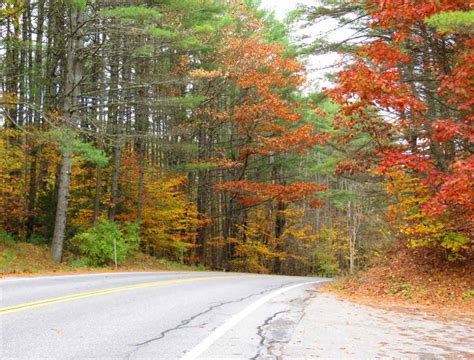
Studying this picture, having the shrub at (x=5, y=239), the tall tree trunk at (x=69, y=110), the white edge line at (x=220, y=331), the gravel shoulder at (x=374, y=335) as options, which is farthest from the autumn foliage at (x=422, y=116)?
the shrub at (x=5, y=239)

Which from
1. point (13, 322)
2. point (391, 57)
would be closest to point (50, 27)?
point (391, 57)

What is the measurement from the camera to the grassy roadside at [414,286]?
1012 centimetres

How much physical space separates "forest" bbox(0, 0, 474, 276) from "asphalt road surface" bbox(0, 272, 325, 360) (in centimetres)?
464

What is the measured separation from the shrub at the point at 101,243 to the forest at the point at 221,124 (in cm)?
6

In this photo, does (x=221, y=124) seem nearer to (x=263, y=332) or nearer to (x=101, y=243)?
(x=101, y=243)

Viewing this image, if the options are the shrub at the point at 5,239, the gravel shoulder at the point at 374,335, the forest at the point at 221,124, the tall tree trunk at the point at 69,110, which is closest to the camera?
the gravel shoulder at the point at 374,335

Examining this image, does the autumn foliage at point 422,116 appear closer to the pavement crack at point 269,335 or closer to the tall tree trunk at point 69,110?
the pavement crack at point 269,335

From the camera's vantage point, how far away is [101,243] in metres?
18.8

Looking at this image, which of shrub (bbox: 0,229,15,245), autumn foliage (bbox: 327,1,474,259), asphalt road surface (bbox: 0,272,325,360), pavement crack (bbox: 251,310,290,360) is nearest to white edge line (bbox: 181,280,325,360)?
asphalt road surface (bbox: 0,272,325,360)

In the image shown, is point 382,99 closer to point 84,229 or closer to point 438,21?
point 438,21

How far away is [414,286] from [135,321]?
321 inches

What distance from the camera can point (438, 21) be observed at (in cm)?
812

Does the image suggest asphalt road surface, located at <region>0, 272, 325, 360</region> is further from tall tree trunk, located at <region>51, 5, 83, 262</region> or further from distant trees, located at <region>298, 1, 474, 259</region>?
tall tree trunk, located at <region>51, 5, 83, 262</region>

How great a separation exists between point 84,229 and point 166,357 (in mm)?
17411
